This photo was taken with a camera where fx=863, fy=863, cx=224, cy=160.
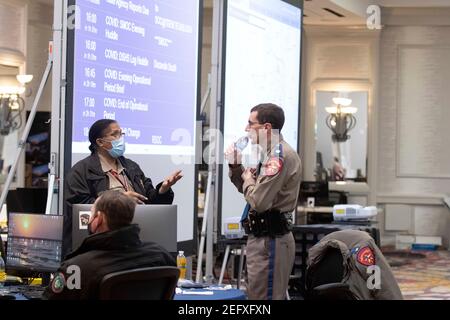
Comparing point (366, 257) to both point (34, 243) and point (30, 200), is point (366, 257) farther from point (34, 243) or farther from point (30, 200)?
point (30, 200)

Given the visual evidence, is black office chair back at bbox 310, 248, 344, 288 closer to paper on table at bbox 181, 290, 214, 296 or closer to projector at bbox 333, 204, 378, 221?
paper on table at bbox 181, 290, 214, 296

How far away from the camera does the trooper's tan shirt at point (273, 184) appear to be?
4699 millimetres

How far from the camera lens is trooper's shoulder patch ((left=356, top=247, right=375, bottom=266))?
4590 millimetres

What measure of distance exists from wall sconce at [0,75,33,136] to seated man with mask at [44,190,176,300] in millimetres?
8870

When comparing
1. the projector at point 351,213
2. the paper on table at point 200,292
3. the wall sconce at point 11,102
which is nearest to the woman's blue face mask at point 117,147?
the paper on table at point 200,292

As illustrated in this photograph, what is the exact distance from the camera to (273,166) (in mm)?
4703

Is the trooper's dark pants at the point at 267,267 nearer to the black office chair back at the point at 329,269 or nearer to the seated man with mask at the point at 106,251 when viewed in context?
the black office chair back at the point at 329,269

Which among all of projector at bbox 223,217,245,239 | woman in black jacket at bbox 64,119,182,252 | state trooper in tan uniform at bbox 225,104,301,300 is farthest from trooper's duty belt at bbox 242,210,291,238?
projector at bbox 223,217,245,239

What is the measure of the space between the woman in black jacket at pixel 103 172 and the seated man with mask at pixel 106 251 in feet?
4.92

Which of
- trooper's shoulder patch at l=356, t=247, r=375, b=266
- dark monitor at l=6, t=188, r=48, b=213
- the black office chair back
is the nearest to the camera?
trooper's shoulder patch at l=356, t=247, r=375, b=266

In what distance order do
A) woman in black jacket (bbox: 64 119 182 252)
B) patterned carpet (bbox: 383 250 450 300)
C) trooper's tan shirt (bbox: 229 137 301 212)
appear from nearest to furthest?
trooper's tan shirt (bbox: 229 137 301 212) → woman in black jacket (bbox: 64 119 182 252) → patterned carpet (bbox: 383 250 450 300)

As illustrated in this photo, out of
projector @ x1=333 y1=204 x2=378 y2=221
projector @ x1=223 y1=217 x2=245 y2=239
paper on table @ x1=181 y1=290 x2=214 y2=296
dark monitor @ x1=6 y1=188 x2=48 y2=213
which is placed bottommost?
paper on table @ x1=181 y1=290 x2=214 y2=296

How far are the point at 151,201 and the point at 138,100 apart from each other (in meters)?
1.02

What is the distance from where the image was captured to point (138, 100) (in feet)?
20.8
